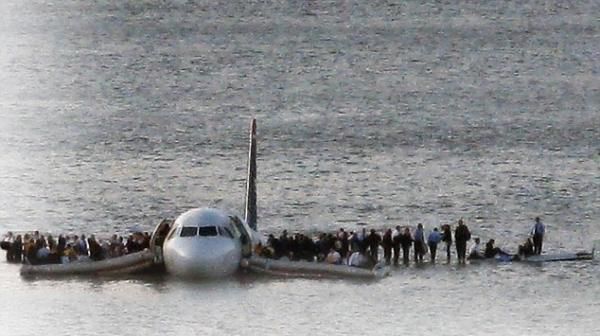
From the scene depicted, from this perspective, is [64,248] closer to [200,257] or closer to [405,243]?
[200,257]

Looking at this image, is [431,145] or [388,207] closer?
[388,207]

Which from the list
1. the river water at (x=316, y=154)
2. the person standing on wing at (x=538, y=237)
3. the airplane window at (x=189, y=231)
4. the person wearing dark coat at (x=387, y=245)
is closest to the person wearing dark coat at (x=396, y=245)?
the person wearing dark coat at (x=387, y=245)

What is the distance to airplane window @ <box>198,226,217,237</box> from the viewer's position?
72938 millimetres

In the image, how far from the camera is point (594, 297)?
7231 cm

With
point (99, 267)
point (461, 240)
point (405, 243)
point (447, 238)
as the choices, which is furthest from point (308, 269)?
point (99, 267)

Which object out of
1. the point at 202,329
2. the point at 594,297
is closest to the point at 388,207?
the point at 594,297

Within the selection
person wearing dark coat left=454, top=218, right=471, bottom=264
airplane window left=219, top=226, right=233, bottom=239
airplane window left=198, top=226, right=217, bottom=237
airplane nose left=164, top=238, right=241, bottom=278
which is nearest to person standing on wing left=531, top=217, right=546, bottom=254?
person wearing dark coat left=454, top=218, right=471, bottom=264

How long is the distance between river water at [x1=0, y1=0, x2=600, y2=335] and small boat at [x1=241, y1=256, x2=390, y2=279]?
566mm

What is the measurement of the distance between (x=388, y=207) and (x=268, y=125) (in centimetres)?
3014

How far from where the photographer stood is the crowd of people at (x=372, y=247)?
7525cm

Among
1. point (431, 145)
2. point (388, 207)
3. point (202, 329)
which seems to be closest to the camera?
point (202, 329)

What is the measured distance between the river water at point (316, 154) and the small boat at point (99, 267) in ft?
2.64

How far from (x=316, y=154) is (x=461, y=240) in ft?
110

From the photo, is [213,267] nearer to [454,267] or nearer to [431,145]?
[454,267]
